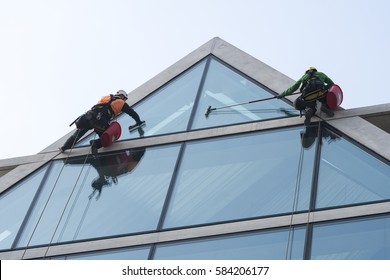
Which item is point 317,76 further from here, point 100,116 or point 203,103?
point 100,116

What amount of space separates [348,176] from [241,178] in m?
1.83

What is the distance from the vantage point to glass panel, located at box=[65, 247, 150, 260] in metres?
16.3

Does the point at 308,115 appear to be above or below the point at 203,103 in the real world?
below

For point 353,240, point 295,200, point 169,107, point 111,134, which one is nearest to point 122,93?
point 169,107

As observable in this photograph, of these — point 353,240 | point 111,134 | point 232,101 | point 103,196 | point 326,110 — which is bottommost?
point 353,240

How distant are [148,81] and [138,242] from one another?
19.0 feet

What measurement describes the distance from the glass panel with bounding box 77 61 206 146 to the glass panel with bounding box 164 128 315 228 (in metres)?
1.12

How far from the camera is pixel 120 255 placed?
53.7 ft

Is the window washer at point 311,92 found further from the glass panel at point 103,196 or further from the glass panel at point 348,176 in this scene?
the glass panel at point 103,196

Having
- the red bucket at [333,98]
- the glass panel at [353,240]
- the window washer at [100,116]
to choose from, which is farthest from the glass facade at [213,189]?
the red bucket at [333,98]

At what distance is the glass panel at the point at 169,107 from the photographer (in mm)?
19766

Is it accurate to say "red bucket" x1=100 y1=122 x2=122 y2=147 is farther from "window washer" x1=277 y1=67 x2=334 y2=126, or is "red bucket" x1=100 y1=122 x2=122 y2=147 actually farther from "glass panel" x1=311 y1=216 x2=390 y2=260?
"glass panel" x1=311 y1=216 x2=390 y2=260

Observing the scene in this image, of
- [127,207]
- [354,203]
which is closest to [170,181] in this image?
[127,207]
